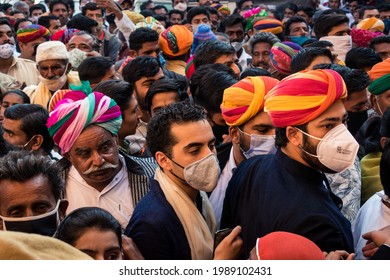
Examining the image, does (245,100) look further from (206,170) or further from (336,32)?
(336,32)

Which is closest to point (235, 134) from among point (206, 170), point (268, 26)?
point (206, 170)

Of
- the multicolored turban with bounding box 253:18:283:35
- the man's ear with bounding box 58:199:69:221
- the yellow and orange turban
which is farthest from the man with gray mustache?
Result: the multicolored turban with bounding box 253:18:283:35

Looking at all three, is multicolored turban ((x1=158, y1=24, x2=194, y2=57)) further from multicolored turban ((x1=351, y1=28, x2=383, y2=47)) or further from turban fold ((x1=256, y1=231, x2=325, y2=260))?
turban fold ((x1=256, y1=231, x2=325, y2=260))

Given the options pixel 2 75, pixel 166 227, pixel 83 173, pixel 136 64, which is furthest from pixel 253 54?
pixel 166 227

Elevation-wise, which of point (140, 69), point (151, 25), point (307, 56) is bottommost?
point (151, 25)

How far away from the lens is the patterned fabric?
10.9 feet

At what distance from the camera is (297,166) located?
2846mm

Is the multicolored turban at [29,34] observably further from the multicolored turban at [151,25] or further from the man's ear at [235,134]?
the man's ear at [235,134]

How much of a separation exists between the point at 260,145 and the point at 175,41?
3.01 metres

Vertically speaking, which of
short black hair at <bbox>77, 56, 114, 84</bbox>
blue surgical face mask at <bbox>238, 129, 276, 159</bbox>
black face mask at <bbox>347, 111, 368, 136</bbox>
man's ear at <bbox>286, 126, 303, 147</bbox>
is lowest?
short black hair at <bbox>77, 56, 114, 84</bbox>

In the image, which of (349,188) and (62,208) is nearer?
(62,208)

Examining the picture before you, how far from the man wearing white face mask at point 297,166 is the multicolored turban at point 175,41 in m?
3.40

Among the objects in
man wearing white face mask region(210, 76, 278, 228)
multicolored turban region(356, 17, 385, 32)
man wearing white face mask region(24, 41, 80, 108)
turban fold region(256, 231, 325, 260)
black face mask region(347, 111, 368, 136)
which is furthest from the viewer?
multicolored turban region(356, 17, 385, 32)

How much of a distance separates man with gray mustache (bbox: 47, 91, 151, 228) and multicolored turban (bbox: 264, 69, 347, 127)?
2.87 feet
